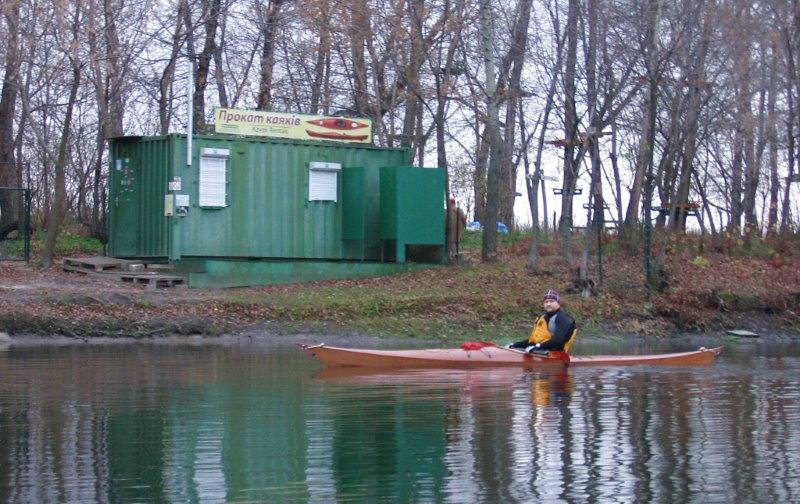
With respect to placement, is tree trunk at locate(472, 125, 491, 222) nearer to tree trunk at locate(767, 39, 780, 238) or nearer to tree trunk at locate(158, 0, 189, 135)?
tree trunk at locate(767, 39, 780, 238)

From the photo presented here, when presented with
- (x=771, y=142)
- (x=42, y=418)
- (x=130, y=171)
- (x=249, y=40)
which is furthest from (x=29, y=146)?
(x=42, y=418)

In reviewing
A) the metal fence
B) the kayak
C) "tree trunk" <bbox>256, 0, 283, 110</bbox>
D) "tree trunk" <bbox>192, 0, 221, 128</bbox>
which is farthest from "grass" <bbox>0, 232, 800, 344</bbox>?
"tree trunk" <bbox>192, 0, 221, 128</bbox>

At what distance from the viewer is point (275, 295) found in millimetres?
25641

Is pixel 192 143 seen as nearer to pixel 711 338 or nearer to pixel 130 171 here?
pixel 130 171

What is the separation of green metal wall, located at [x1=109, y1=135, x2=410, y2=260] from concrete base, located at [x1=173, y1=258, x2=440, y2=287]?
57cm

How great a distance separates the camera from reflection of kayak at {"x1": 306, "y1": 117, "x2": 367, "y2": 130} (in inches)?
1169

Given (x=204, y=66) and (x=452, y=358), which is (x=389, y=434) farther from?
(x=204, y=66)

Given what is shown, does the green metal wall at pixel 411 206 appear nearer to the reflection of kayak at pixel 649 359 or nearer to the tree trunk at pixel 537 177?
the tree trunk at pixel 537 177

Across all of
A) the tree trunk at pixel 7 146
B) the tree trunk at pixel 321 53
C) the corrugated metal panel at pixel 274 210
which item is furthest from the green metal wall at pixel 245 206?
the tree trunk at pixel 7 146

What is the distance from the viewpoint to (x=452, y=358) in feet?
60.0

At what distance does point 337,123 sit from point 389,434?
18899 millimetres

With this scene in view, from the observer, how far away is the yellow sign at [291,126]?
2833 centimetres

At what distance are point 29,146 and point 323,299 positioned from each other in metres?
20.7

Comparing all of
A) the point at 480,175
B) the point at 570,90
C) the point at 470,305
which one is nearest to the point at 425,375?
the point at 470,305
